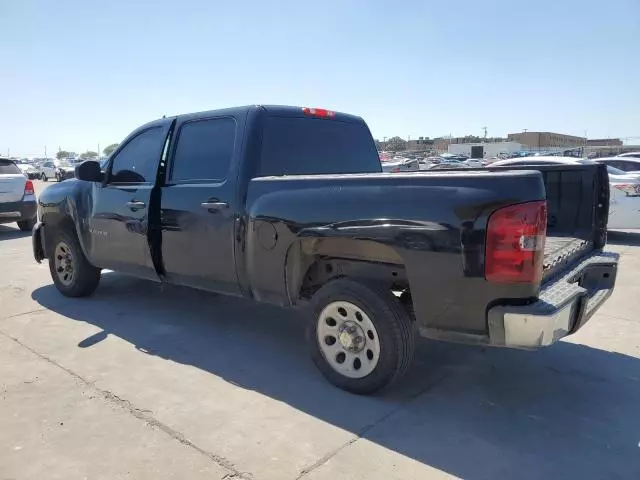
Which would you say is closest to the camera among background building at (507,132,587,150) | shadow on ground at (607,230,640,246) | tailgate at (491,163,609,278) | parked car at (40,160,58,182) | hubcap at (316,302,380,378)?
hubcap at (316,302,380,378)

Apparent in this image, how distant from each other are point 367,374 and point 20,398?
2386 mm

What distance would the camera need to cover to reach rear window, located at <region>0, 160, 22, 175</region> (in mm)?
11414

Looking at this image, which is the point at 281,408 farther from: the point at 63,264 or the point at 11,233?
the point at 11,233

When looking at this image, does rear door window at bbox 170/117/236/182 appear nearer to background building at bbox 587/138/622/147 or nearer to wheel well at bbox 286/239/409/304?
wheel well at bbox 286/239/409/304

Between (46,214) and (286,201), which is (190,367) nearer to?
(286,201)

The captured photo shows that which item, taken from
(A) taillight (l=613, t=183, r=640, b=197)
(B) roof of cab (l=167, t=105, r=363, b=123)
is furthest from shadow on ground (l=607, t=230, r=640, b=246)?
(B) roof of cab (l=167, t=105, r=363, b=123)

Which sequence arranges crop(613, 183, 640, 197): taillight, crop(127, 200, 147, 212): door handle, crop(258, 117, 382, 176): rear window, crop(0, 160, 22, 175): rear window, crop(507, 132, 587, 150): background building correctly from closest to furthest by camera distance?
1. crop(258, 117, 382, 176): rear window
2. crop(127, 200, 147, 212): door handle
3. crop(613, 183, 640, 197): taillight
4. crop(0, 160, 22, 175): rear window
5. crop(507, 132, 587, 150): background building

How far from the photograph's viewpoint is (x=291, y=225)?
360 cm

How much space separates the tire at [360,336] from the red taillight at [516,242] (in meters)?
0.76

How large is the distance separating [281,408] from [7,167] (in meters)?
11.1

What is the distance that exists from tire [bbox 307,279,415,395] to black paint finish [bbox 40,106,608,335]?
211 millimetres

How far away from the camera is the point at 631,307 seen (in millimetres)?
5590

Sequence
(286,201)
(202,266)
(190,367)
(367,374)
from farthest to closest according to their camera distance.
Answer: (202,266) < (190,367) < (286,201) < (367,374)


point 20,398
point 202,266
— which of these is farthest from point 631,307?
point 20,398
